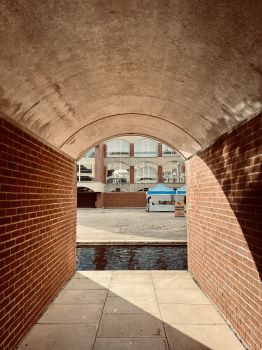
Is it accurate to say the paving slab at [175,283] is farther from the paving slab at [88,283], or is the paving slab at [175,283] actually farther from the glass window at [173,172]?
the glass window at [173,172]

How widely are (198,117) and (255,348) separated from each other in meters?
3.23

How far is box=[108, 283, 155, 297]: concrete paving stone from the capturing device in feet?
18.1

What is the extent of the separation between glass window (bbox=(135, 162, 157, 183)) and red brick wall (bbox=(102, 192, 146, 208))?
3358 mm

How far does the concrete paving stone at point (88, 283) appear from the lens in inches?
235

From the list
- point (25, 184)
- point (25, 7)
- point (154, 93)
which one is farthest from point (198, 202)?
point (25, 7)

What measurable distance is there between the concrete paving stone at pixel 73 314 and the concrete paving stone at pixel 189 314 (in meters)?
1.06

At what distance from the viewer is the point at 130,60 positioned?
3469mm

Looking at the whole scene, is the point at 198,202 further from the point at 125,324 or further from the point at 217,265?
the point at 125,324

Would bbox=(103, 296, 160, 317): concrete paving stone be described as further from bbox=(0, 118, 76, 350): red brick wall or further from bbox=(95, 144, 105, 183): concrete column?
bbox=(95, 144, 105, 183): concrete column

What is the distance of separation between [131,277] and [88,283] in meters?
1.03

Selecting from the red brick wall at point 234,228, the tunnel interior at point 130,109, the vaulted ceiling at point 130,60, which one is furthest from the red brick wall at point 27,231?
the red brick wall at point 234,228

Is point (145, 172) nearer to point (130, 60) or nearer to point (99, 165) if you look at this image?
point (99, 165)

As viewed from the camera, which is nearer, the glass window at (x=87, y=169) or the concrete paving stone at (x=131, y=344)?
the concrete paving stone at (x=131, y=344)

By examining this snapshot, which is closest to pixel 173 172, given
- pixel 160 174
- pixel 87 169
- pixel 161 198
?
pixel 160 174
